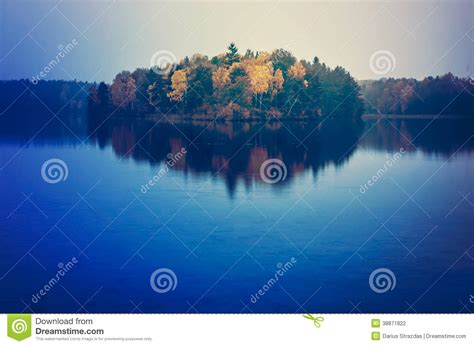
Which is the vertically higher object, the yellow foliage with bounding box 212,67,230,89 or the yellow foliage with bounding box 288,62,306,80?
the yellow foliage with bounding box 288,62,306,80

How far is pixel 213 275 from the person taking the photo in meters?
15.1

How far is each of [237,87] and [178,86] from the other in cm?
381

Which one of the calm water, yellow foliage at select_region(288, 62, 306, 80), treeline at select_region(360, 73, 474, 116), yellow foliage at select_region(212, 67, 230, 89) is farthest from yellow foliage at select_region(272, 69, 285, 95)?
the calm water

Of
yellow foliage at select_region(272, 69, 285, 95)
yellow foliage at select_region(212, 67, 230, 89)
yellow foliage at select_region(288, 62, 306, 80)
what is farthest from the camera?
yellow foliage at select_region(288, 62, 306, 80)

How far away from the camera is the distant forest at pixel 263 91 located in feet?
155

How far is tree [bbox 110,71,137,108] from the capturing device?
5250cm

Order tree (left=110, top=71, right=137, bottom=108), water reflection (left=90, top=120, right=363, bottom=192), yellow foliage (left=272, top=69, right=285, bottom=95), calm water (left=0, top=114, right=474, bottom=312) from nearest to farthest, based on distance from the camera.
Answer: calm water (left=0, top=114, right=474, bottom=312)
water reflection (left=90, top=120, right=363, bottom=192)
yellow foliage (left=272, top=69, right=285, bottom=95)
tree (left=110, top=71, right=137, bottom=108)

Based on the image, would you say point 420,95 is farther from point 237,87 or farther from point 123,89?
point 123,89

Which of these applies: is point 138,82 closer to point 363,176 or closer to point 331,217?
point 363,176

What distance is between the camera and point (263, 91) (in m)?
48.1

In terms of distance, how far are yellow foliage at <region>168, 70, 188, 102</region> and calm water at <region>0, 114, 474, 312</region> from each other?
43.1ft

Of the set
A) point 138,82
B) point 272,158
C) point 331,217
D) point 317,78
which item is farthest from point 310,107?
point 331,217
